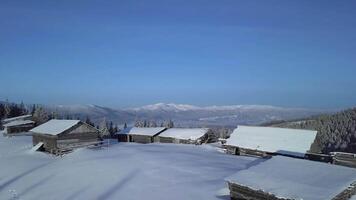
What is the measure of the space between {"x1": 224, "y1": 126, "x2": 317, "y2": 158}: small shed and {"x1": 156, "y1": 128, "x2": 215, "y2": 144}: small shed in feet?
33.4

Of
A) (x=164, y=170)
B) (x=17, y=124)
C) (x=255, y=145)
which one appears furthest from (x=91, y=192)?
(x=17, y=124)

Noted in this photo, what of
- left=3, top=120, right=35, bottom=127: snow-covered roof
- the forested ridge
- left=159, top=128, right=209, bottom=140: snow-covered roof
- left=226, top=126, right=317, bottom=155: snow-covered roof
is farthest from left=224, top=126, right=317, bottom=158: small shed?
the forested ridge

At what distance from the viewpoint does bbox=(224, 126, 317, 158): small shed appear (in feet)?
162

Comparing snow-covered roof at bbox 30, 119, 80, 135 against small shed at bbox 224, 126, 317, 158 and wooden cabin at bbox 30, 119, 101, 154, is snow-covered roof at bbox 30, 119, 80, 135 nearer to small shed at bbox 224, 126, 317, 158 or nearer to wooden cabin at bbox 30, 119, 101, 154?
wooden cabin at bbox 30, 119, 101, 154

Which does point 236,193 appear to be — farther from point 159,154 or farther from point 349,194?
point 159,154

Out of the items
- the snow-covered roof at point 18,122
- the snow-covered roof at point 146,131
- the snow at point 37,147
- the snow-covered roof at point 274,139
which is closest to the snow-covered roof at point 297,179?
the snow-covered roof at point 274,139

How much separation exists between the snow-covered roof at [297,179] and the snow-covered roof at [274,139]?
22.5 meters

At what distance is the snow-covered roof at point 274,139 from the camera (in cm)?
4956

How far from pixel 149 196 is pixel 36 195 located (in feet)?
33.6

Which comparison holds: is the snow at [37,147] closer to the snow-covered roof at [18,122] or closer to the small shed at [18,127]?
the small shed at [18,127]

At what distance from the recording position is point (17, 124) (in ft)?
272

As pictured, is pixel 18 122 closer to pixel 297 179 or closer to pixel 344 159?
pixel 344 159

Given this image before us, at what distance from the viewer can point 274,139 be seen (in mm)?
53125

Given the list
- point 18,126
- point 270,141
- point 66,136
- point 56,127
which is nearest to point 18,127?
point 18,126
